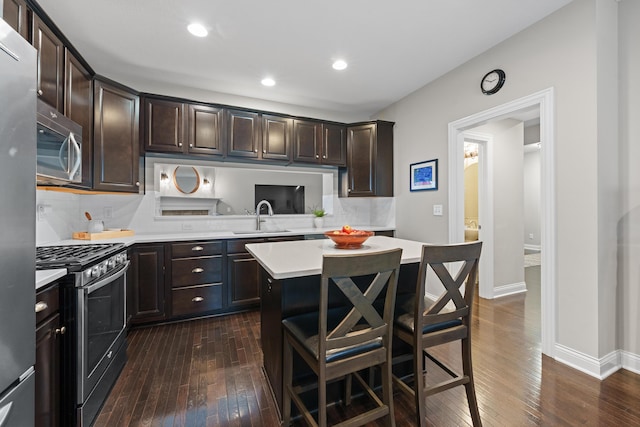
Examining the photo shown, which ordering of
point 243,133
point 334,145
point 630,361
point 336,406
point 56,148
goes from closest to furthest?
point 336,406, point 56,148, point 630,361, point 243,133, point 334,145

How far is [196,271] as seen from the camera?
10.3 feet

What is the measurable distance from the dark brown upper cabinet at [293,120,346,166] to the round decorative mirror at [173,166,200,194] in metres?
1.35

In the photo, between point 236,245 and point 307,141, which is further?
point 307,141

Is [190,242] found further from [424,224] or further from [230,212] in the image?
[424,224]

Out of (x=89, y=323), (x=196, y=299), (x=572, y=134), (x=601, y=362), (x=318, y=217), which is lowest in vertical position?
(x=601, y=362)

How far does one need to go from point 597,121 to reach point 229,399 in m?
3.24

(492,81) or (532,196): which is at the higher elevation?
(492,81)

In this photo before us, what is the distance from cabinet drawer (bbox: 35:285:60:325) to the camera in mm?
1280

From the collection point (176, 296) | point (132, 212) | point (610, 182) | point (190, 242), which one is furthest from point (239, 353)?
point (610, 182)

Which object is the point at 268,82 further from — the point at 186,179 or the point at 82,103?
the point at 82,103

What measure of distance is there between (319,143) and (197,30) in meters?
2.05

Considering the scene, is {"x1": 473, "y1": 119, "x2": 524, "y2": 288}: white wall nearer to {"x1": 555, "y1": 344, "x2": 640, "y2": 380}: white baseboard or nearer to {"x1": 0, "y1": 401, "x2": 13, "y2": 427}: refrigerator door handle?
{"x1": 555, "y1": 344, "x2": 640, "y2": 380}: white baseboard

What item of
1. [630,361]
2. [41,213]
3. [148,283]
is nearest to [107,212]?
[41,213]

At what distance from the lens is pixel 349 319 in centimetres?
127
